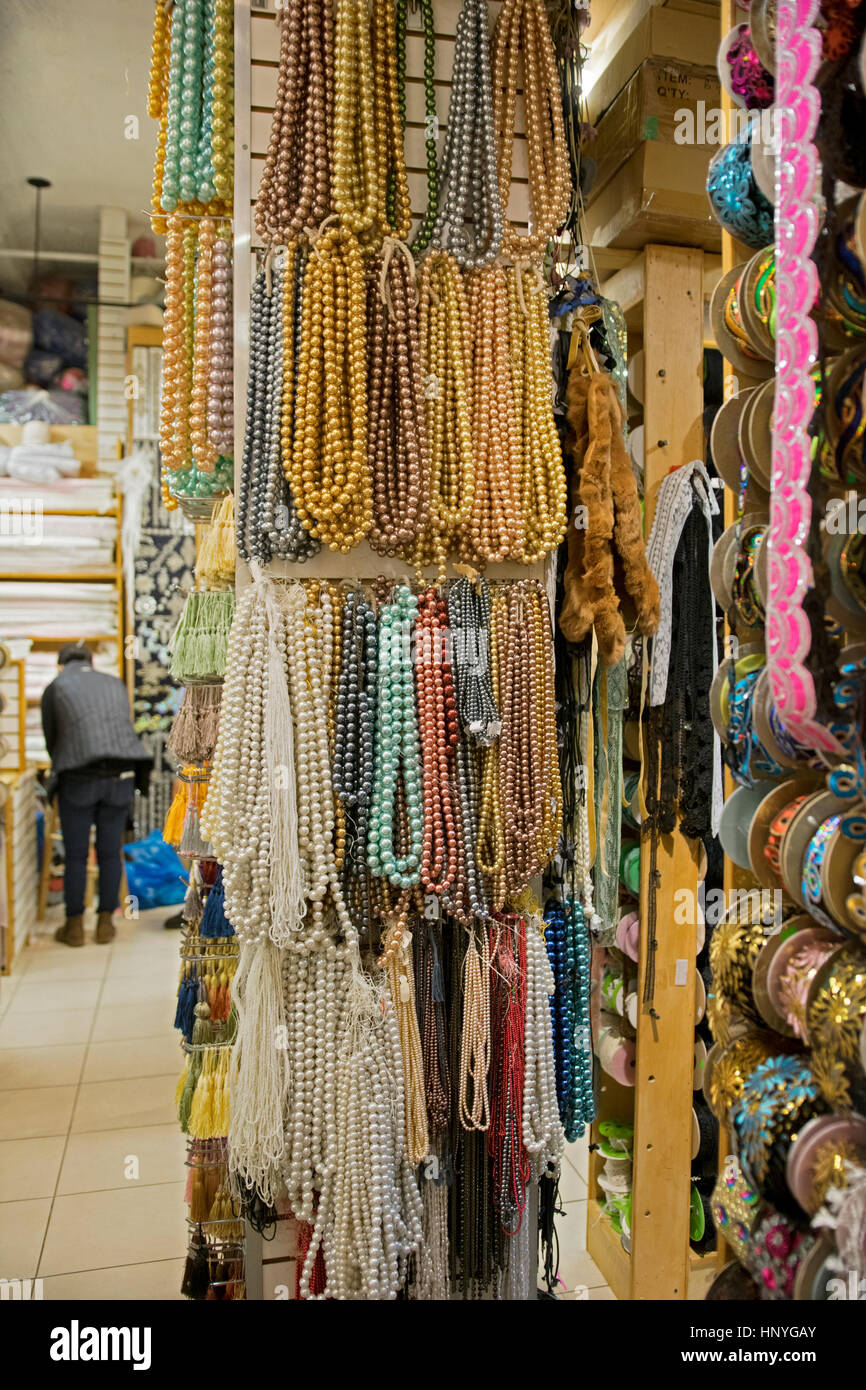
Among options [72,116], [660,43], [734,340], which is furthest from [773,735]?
[72,116]

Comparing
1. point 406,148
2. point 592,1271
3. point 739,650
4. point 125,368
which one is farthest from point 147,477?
Result: point 739,650

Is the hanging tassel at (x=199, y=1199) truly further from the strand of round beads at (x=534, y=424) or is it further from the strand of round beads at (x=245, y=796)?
the strand of round beads at (x=534, y=424)

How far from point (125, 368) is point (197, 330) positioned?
4758 millimetres

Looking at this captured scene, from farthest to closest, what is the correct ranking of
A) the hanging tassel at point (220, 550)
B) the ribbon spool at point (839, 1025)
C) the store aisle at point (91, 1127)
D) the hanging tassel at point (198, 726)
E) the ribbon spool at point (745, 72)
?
1. the store aisle at point (91, 1127)
2. the hanging tassel at point (198, 726)
3. the hanging tassel at point (220, 550)
4. the ribbon spool at point (745, 72)
5. the ribbon spool at point (839, 1025)

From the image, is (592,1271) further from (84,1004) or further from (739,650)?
(84,1004)

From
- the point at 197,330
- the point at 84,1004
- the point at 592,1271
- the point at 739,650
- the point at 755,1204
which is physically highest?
the point at 197,330

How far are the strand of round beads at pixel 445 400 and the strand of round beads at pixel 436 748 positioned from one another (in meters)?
0.17

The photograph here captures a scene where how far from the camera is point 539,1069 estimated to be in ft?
5.99

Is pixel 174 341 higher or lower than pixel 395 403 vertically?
higher

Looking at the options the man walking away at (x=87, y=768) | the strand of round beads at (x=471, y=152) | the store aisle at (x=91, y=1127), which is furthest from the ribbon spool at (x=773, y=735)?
the man walking away at (x=87, y=768)

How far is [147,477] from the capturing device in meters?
6.04

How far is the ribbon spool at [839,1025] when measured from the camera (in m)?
Answer: 0.90

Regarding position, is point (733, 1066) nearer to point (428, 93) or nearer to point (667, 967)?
point (667, 967)

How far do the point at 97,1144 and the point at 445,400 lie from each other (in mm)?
2670
